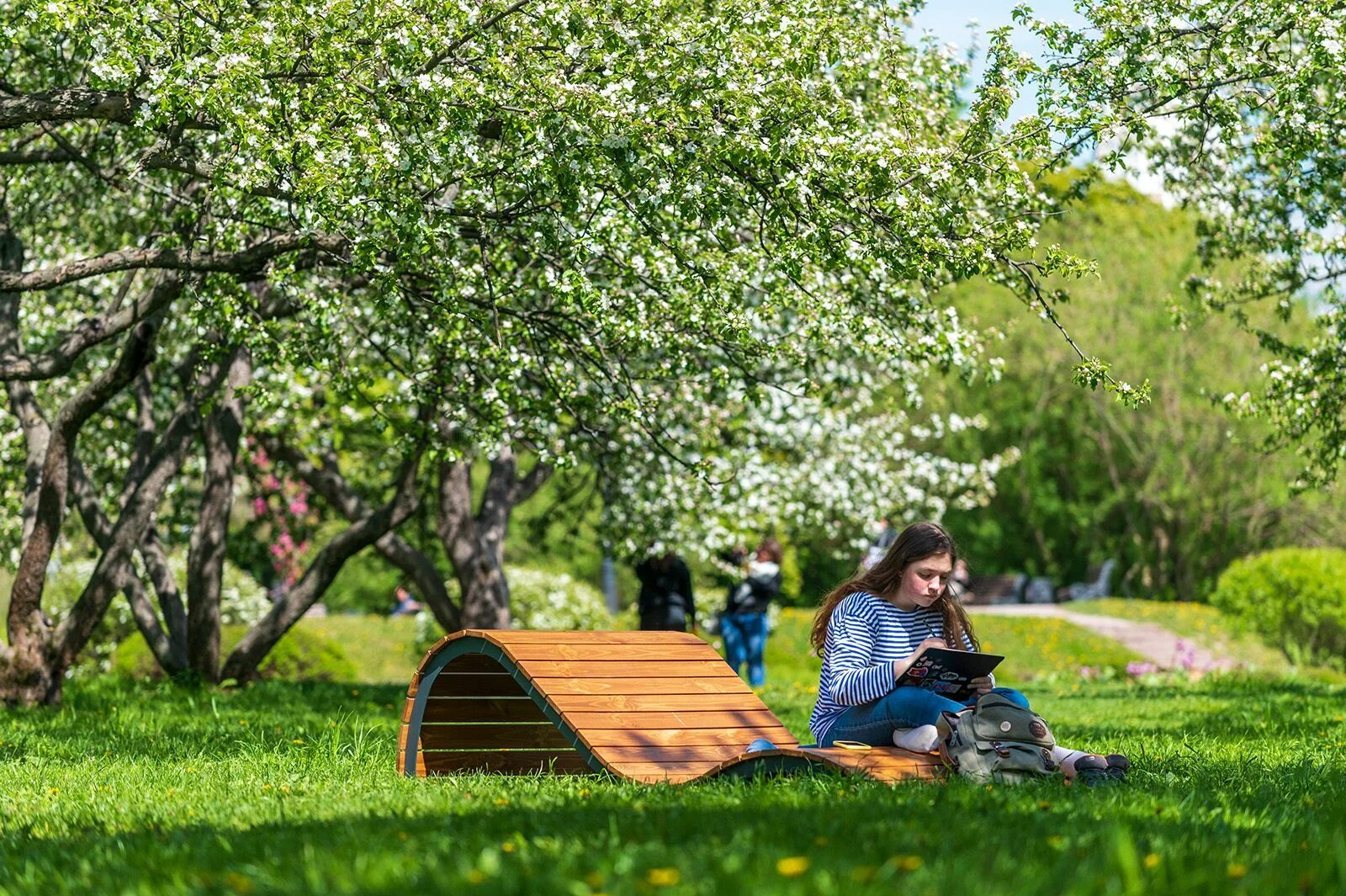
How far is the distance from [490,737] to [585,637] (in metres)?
0.74

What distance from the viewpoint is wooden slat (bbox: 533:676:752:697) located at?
612 centimetres

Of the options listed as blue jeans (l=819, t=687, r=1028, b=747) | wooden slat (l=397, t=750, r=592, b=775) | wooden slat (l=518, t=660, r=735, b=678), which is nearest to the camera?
blue jeans (l=819, t=687, r=1028, b=747)

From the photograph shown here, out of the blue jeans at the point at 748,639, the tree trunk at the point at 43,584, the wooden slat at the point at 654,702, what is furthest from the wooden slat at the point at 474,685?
the blue jeans at the point at 748,639

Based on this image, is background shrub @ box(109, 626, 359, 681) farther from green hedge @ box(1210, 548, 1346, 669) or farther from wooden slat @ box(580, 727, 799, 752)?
green hedge @ box(1210, 548, 1346, 669)

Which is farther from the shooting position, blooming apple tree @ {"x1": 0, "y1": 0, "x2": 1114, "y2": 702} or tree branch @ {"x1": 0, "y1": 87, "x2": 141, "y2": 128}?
tree branch @ {"x1": 0, "y1": 87, "x2": 141, "y2": 128}

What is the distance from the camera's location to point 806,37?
290 inches

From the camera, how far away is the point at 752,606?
1448 centimetres

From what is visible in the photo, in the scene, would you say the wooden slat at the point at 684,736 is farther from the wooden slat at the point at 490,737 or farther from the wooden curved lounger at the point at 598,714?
the wooden slat at the point at 490,737

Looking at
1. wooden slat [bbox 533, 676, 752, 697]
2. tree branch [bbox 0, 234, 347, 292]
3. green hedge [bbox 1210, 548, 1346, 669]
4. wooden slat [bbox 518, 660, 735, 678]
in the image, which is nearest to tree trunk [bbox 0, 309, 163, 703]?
tree branch [bbox 0, 234, 347, 292]

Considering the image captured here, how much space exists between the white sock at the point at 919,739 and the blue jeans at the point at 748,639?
348 inches

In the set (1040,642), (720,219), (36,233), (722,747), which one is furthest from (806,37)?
(1040,642)

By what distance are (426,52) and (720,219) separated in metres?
1.65

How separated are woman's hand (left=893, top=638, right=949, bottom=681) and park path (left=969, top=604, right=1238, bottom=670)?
13028mm

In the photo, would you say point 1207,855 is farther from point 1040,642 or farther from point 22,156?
point 1040,642
